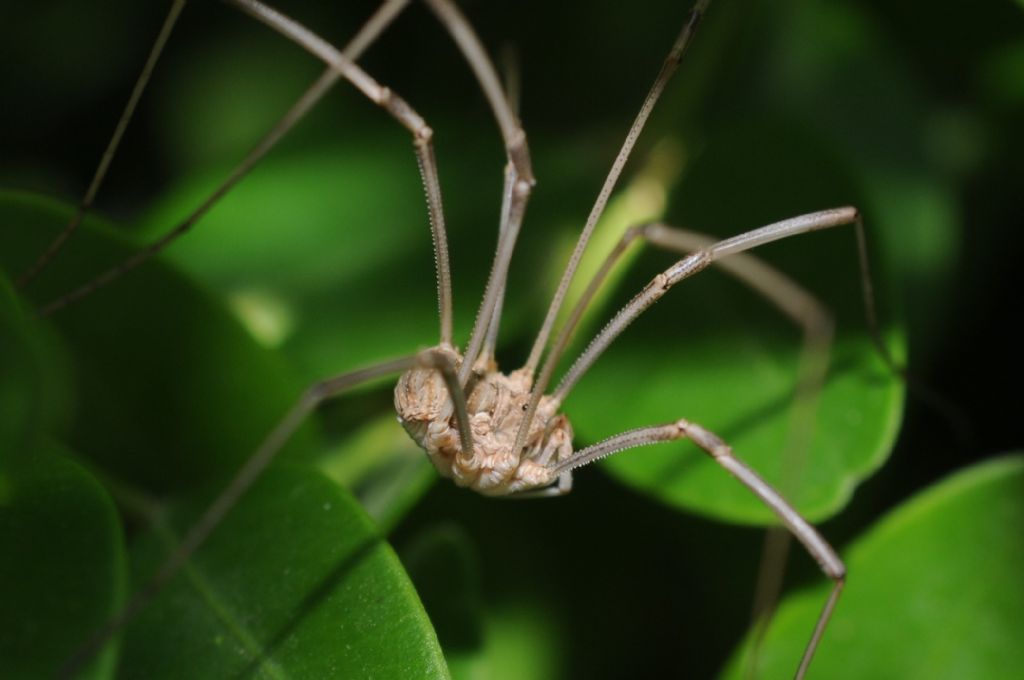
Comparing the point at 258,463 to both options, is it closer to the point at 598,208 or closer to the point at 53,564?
the point at 53,564

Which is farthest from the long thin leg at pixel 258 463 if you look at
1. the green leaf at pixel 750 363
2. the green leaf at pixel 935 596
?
the green leaf at pixel 935 596

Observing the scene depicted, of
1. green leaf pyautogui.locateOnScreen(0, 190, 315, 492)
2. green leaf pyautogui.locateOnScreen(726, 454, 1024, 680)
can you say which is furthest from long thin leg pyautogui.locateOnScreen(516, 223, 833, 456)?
green leaf pyautogui.locateOnScreen(0, 190, 315, 492)

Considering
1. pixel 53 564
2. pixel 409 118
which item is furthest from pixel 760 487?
pixel 53 564

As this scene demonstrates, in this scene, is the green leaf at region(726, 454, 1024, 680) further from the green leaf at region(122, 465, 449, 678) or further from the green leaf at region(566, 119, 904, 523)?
the green leaf at region(122, 465, 449, 678)

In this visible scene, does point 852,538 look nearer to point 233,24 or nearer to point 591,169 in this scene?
point 591,169

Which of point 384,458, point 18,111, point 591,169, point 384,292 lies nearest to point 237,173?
point 384,292

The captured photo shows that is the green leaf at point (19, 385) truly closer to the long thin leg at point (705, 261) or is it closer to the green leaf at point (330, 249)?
the green leaf at point (330, 249)
